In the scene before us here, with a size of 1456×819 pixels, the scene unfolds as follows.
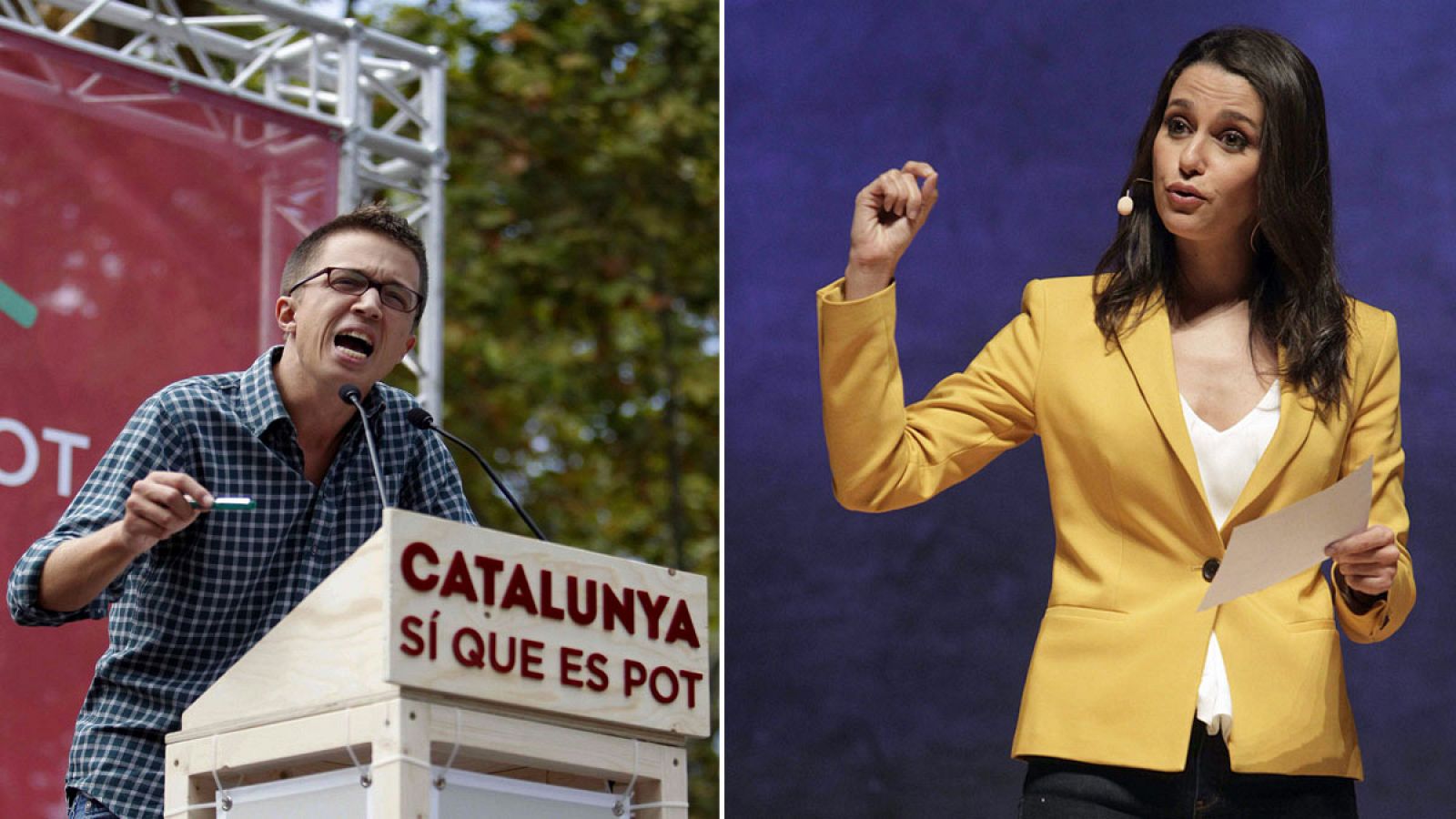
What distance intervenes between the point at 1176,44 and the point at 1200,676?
1083 millimetres

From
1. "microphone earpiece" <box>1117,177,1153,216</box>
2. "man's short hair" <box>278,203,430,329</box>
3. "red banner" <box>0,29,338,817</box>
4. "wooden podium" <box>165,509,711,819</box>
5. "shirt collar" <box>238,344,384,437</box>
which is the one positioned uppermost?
"red banner" <box>0,29,338,817</box>

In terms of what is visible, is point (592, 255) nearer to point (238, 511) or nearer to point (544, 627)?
point (238, 511)

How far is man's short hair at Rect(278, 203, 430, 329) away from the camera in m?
3.06

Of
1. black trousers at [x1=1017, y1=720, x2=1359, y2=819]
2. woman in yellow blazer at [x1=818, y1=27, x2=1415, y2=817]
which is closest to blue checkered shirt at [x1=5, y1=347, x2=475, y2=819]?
woman in yellow blazer at [x1=818, y1=27, x2=1415, y2=817]

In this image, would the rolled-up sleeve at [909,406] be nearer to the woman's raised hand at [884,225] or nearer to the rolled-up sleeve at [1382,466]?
the woman's raised hand at [884,225]

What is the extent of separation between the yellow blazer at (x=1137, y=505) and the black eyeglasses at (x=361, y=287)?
0.70 meters

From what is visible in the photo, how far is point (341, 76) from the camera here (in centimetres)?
628

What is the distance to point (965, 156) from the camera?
3473 mm

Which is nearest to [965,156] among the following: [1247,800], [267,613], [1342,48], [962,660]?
[1342,48]

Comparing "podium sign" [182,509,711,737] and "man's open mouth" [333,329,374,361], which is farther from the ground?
"man's open mouth" [333,329,374,361]

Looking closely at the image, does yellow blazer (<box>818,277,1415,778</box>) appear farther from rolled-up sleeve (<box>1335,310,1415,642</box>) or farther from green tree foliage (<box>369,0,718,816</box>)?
green tree foliage (<box>369,0,718,816</box>)

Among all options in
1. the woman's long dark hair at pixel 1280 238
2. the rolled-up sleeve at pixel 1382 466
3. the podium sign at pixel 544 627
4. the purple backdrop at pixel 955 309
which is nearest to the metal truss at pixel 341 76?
the purple backdrop at pixel 955 309

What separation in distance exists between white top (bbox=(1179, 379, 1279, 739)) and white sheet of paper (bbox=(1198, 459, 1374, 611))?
220 mm

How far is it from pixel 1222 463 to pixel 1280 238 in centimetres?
39
